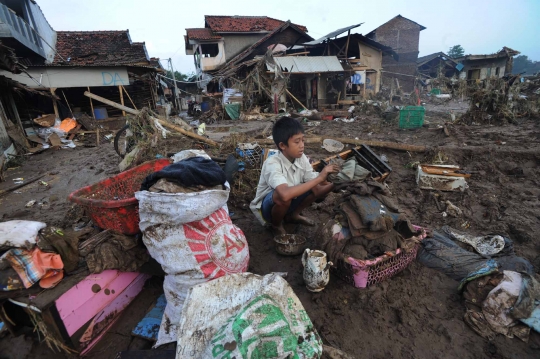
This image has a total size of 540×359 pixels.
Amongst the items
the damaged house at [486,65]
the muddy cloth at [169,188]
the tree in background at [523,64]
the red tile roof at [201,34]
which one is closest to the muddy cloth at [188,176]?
the muddy cloth at [169,188]

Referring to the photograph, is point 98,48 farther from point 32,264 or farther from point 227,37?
point 32,264

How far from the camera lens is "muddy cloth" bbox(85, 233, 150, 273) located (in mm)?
1872

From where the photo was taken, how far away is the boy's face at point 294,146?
7.98ft

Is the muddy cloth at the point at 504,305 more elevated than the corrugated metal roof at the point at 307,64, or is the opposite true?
the corrugated metal roof at the point at 307,64

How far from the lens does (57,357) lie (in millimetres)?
1785

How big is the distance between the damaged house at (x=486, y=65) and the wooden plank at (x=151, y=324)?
29510 millimetres

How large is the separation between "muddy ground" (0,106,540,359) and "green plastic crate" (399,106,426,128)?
2148 millimetres

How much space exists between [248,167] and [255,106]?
35.9 feet

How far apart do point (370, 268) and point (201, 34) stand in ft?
73.5

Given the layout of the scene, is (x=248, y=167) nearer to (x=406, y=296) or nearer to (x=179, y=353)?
(x=406, y=296)

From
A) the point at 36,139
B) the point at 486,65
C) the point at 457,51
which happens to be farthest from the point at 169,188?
the point at 457,51

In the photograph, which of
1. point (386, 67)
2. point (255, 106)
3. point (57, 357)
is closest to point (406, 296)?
point (57, 357)

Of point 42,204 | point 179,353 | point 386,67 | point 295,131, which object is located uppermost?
point 386,67

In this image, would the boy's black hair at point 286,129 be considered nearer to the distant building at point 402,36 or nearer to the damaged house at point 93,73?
the damaged house at point 93,73
